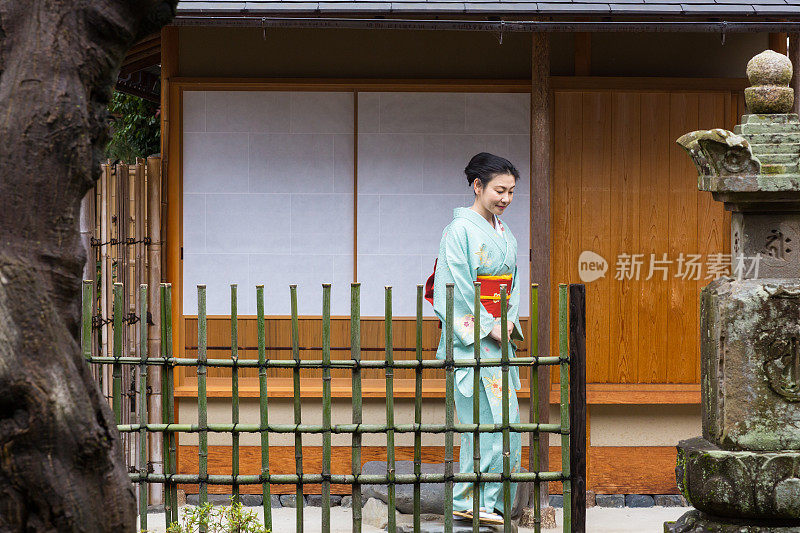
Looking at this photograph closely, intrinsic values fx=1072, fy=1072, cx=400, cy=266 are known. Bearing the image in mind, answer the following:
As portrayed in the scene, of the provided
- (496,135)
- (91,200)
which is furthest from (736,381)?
(91,200)

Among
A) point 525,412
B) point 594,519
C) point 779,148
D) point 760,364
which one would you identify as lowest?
point 594,519

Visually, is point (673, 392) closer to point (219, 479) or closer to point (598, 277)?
point (598, 277)

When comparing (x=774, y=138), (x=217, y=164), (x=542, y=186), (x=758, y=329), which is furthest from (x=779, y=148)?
(x=217, y=164)

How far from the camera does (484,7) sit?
646cm

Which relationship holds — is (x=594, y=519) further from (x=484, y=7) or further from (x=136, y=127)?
(x=136, y=127)

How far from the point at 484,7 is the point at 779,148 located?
2077mm

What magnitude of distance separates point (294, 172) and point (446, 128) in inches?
43.6

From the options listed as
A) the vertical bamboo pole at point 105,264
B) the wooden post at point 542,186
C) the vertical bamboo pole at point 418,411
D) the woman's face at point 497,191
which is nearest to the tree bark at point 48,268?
the vertical bamboo pole at point 418,411

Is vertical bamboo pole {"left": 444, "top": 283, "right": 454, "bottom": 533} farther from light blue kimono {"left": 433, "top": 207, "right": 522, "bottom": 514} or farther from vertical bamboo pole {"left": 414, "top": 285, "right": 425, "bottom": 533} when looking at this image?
light blue kimono {"left": 433, "top": 207, "right": 522, "bottom": 514}

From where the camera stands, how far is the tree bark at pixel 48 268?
3.19m

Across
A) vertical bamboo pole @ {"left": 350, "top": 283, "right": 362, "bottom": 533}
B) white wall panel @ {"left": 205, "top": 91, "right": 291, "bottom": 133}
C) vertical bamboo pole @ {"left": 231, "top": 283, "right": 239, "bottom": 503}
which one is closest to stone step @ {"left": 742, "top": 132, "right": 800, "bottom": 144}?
vertical bamboo pole @ {"left": 350, "top": 283, "right": 362, "bottom": 533}

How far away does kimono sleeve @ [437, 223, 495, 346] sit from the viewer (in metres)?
6.21

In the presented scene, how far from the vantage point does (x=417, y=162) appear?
7.49m

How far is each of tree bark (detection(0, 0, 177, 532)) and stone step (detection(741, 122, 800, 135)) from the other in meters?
3.22
